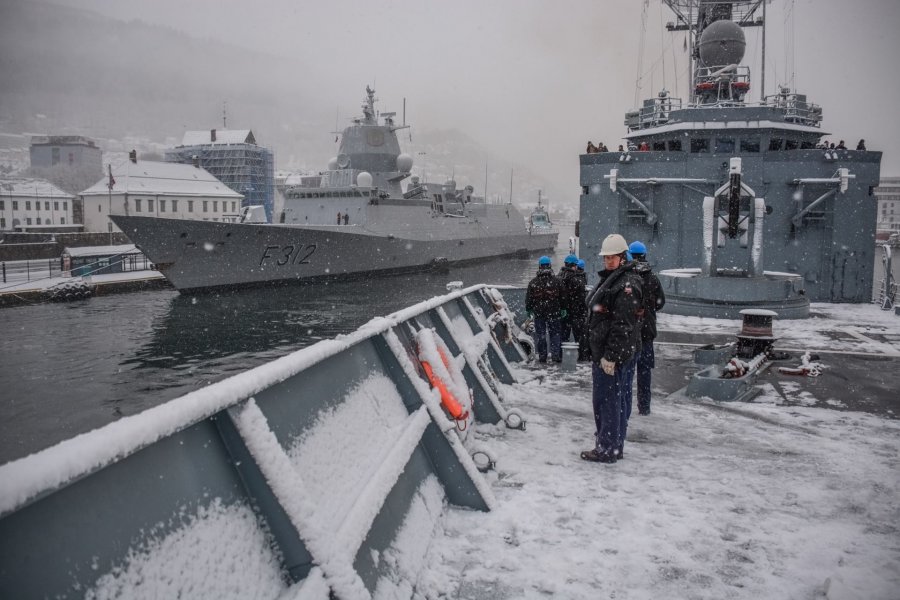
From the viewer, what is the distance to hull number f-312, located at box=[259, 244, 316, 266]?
28750 millimetres

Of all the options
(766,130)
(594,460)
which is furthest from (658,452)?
(766,130)

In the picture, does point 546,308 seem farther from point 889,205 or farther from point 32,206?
point 889,205

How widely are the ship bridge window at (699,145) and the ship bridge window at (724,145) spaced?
337mm

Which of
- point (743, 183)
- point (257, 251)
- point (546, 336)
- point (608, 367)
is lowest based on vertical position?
point (546, 336)

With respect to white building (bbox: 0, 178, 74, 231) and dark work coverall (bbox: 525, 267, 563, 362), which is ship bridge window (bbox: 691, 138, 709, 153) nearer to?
dark work coverall (bbox: 525, 267, 563, 362)

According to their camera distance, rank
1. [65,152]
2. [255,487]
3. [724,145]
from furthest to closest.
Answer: [65,152]
[724,145]
[255,487]

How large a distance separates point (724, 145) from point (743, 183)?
7.39 feet

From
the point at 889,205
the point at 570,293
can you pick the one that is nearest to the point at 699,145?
the point at 570,293

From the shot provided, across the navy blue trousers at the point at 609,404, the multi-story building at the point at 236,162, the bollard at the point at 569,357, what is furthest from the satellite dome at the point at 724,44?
the multi-story building at the point at 236,162

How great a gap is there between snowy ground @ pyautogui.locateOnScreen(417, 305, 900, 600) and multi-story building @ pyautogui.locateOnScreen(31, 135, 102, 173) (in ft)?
362

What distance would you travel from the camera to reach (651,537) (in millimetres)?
3223

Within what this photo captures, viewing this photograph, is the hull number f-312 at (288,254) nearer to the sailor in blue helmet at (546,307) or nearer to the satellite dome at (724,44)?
the satellite dome at (724,44)

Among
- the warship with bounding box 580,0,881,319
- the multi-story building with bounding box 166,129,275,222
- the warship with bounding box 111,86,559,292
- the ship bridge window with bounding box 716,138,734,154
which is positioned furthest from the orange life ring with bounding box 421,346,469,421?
the multi-story building with bounding box 166,129,275,222

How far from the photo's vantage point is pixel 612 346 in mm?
4285
